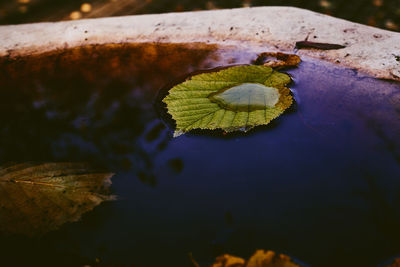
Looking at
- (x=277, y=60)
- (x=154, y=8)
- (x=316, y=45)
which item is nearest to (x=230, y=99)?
(x=277, y=60)

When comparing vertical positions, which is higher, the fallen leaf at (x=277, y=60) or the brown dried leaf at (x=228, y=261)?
the fallen leaf at (x=277, y=60)

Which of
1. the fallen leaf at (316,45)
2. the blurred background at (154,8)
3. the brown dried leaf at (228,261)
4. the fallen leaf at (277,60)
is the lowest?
the brown dried leaf at (228,261)

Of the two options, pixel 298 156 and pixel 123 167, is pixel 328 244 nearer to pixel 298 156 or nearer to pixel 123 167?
pixel 298 156

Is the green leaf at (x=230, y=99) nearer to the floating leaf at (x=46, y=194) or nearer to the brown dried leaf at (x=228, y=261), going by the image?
the floating leaf at (x=46, y=194)

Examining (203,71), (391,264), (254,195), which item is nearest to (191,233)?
(254,195)

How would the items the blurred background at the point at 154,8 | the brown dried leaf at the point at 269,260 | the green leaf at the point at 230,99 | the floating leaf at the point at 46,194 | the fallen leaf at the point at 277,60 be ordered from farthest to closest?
the blurred background at the point at 154,8 < the fallen leaf at the point at 277,60 < the green leaf at the point at 230,99 < the floating leaf at the point at 46,194 < the brown dried leaf at the point at 269,260

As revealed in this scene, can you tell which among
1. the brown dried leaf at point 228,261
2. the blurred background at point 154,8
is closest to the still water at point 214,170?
the brown dried leaf at point 228,261

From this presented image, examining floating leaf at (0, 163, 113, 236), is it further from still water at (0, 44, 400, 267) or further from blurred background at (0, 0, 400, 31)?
blurred background at (0, 0, 400, 31)
